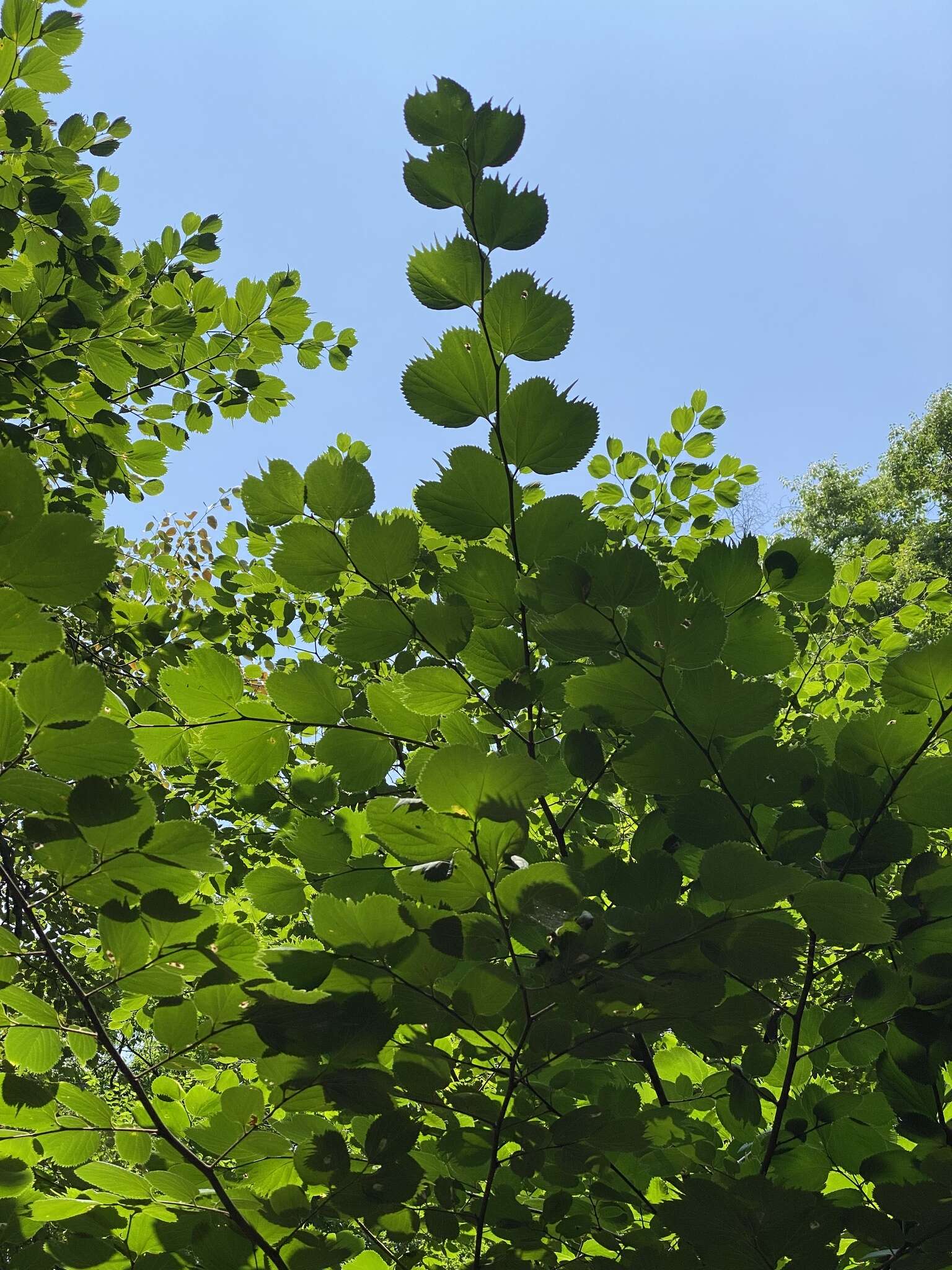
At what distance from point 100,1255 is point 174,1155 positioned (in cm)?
15

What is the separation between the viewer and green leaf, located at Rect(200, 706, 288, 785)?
1.14 metres

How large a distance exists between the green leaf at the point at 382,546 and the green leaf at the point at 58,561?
37 cm

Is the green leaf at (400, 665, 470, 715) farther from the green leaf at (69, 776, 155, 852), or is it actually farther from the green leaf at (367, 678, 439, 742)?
the green leaf at (69, 776, 155, 852)

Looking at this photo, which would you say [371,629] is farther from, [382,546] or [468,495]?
[468,495]

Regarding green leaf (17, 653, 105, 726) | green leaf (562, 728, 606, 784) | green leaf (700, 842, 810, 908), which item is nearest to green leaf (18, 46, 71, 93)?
green leaf (17, 653, 105, 726)

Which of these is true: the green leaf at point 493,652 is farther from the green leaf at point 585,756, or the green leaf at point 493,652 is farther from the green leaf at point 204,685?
the green leaf at point 204,685

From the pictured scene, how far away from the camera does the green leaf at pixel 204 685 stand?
1.09m

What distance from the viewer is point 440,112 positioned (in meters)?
0.96

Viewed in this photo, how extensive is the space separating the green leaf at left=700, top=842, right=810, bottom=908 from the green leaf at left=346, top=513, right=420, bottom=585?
540mm

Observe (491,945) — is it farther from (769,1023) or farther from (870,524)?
(870,524)

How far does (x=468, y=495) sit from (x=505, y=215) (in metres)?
0.34

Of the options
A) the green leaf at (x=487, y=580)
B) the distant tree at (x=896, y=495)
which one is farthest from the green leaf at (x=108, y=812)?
the distant tree at (x=896, y=495)

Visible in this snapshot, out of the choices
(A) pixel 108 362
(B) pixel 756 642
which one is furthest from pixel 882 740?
(A) pixel 108 362

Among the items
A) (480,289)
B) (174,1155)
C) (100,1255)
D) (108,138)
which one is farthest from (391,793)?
(108,138)
